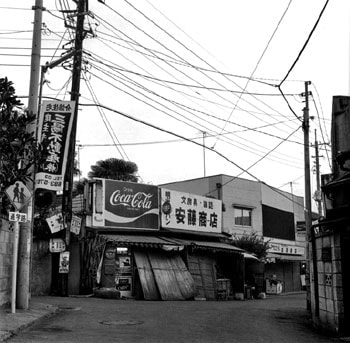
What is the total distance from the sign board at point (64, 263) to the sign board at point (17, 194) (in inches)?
389

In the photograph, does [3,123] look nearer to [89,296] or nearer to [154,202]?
[89,296]

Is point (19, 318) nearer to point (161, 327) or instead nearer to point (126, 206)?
point (161, 327)

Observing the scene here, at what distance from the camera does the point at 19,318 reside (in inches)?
436

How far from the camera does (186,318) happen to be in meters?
13.3

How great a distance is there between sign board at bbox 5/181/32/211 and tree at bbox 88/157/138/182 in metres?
18.4

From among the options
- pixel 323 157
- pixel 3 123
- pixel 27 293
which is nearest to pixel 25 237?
pixel 27 293

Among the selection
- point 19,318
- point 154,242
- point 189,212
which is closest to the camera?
point 19,318

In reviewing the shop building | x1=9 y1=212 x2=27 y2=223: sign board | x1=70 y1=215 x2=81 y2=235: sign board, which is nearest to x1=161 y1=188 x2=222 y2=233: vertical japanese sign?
the shop building

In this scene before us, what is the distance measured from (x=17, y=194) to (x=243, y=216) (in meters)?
26.7

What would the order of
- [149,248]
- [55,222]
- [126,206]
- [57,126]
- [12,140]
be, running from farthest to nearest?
1. [126,206]
2. [149,248]
3. [55,222]
4. [57,126]
5. [12,140]

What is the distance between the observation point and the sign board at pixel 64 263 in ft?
67.7

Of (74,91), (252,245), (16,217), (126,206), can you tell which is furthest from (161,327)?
(252,245)

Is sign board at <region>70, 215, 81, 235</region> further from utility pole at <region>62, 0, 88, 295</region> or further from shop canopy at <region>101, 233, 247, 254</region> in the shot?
shop canopy at <region>101, 233, 247, 254</region>

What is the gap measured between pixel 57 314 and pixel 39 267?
27.3 ft
